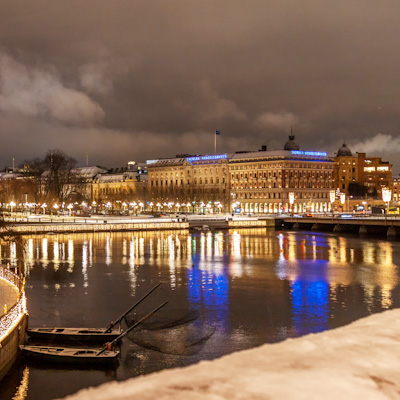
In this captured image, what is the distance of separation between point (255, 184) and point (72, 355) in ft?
390

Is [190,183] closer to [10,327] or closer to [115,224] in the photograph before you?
[115,224]

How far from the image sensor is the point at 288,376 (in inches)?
164

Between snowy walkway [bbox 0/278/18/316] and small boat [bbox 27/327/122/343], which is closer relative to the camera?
small boat [bbox 27/327/122/343]

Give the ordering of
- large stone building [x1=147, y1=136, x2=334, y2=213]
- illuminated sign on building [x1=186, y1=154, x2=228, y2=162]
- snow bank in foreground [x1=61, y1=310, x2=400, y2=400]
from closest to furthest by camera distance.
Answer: snow bank in foreground [x1=61, y1=310, x2=400, y2=400]
large stone building [x1=147, y1=136, x2=334, y2=213]
illuminated sign on building [x1=186, y1=154, x2=228, y2=162]

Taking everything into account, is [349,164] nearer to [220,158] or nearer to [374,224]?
[220,158]

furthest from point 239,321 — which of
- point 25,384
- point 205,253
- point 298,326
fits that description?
point 205,253

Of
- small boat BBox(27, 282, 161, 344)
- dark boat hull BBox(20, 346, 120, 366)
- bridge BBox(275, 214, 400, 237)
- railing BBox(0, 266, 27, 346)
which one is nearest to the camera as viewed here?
railing BBox(0, 266, 27, 346)

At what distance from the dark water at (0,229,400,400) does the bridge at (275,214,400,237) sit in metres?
18.1

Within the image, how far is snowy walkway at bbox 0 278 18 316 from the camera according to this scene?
1767 cm

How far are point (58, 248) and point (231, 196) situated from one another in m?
84.5

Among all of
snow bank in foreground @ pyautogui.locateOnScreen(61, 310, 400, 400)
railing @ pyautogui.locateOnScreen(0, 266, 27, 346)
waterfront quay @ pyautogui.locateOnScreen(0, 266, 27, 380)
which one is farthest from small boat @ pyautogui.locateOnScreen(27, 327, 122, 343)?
snow bank in foreground @ pyautogui.locateOnScreen(61, 310, 400, 400)

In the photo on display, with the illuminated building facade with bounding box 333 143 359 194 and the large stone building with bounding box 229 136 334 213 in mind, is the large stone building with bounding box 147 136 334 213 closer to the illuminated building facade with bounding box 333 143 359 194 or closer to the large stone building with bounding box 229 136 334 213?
the large stone building with bounding box 229 136 334 213

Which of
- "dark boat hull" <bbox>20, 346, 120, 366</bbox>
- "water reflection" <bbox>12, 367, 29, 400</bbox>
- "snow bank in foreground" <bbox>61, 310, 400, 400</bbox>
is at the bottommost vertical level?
"water reflection" <bbox>12, 367, 29, 400</bbox>

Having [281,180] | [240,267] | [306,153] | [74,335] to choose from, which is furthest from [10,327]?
[306,153]
